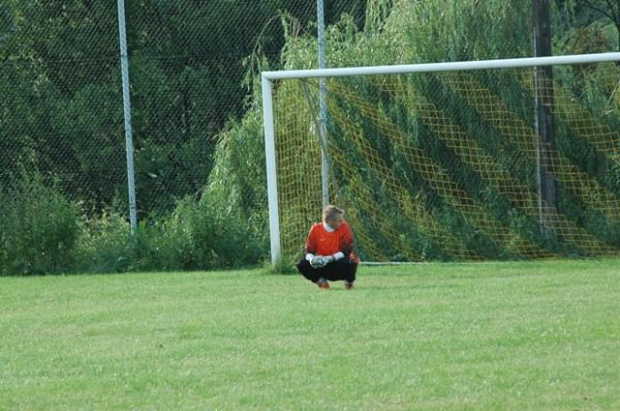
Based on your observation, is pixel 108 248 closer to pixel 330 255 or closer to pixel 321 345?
pixel 330 255

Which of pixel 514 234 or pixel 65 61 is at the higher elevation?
pixel 65 61

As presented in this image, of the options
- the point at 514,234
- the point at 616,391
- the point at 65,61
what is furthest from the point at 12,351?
the point at 65,61

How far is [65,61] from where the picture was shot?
23.9 meters

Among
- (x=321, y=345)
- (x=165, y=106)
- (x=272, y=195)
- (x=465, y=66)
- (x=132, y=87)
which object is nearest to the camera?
(x=321, y=345)

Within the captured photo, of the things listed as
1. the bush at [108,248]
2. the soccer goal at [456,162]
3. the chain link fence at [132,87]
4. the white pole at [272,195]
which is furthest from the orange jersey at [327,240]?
the chain link fence at [132,87]

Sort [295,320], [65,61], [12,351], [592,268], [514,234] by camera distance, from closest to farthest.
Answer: [12,351] < [295,320] < [592,268] < [514,234] < [65,61]

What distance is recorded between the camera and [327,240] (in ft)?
44.7

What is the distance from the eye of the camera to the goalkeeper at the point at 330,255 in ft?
44.0

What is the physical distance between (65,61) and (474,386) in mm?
17614

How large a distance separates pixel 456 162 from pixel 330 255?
16.2 ft

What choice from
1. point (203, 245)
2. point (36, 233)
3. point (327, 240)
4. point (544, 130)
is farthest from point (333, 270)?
point (36, 233)

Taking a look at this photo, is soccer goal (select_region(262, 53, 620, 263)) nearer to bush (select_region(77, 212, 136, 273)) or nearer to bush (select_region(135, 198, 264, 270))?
bush (select_region(135, 198, 264, 270))

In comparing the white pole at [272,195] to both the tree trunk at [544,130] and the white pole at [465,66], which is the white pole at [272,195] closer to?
the white pole at [465,66]

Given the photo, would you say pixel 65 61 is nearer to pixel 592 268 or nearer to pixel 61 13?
pixel 61 13
